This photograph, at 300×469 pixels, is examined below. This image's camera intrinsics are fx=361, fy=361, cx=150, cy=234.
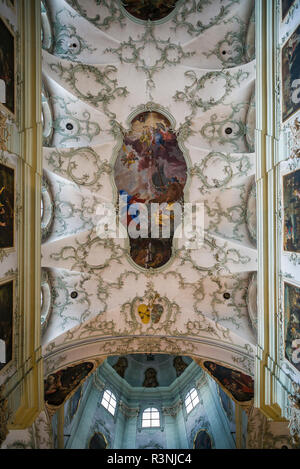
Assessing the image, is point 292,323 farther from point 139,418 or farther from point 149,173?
point 139,418

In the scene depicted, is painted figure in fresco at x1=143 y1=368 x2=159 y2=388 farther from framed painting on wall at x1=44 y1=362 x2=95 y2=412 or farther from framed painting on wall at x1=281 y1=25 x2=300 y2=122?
framed painting on wall at x1=281 y1=25 x2=300 y2=122

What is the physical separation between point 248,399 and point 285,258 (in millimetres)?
5664

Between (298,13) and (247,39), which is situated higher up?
(247,39)

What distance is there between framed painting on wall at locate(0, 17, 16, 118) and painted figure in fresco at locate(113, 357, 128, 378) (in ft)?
47.7

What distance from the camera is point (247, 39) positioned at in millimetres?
11438

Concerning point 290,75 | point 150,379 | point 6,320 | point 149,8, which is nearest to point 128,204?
point 6,320

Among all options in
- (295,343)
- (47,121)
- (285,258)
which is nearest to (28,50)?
(47,121)

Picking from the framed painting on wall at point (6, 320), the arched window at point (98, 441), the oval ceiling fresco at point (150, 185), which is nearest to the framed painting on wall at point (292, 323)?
the oval ceiling fresco at point (150, 185)

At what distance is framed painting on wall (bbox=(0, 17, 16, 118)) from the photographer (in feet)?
26.3

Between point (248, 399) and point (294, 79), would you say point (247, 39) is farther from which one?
point (248, 399)

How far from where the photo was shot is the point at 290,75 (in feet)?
27.5

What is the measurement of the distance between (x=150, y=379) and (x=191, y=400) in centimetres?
292

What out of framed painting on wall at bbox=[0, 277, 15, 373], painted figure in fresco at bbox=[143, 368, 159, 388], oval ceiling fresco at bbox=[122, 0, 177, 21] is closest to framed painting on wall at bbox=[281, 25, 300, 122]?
oval ceiling fresco at bbox=[122, 0, 177, 21]
